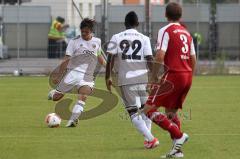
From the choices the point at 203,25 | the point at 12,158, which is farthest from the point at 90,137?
the point at 203,25

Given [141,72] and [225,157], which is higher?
[141,72]

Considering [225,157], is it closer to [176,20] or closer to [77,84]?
[176,20]

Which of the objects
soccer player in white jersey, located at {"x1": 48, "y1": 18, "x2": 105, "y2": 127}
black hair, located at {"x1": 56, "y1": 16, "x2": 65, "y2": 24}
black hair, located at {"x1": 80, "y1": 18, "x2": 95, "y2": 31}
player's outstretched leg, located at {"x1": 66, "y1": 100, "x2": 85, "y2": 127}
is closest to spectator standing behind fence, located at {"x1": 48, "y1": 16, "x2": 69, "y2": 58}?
black hair, located at {"x1": 56, "y1": 16, "x2": 65, "y2": 24}

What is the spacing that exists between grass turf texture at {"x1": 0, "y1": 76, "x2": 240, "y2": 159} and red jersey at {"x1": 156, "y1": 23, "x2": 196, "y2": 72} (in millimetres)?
1324

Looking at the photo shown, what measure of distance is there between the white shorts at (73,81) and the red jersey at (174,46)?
4.44 m

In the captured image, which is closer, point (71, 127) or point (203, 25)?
point (71, 127)

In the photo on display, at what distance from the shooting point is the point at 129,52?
13133 mm

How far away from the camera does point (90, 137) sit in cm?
1449

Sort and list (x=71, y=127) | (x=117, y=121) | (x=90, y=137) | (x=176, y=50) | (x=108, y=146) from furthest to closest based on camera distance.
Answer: (x=117, y=121), (x=71, y=127), (x=90, y=137), (x=108, y=146), (x=176, y=50)

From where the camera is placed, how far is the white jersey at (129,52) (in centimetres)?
1312

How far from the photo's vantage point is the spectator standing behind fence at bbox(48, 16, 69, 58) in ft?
111

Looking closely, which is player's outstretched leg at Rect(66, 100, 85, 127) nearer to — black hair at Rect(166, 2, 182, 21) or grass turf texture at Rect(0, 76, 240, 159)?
grass turf texture at Rect(0, 76, 240, 159)

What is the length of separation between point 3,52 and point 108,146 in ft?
72.9

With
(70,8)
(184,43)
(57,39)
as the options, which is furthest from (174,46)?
(70,8)
